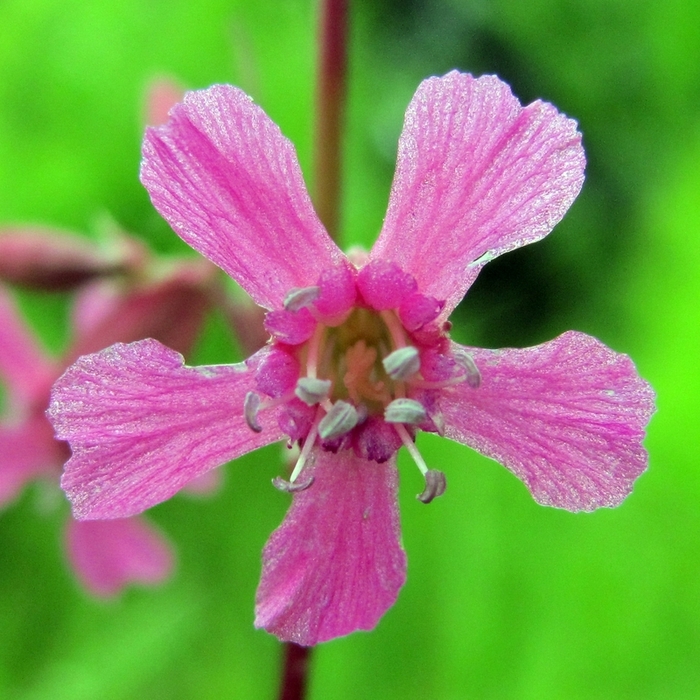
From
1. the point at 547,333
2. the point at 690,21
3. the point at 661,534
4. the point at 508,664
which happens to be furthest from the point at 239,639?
the point at 690,21

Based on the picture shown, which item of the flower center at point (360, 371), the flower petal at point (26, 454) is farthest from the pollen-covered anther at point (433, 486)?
the flower petal at point (26, 454)

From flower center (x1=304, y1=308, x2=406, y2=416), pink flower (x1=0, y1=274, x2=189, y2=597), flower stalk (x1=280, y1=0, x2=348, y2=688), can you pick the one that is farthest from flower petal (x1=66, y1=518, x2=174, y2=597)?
flower center (x1=304, y1=308, x2=406, y2=416)

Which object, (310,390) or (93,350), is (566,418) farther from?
(93,350)

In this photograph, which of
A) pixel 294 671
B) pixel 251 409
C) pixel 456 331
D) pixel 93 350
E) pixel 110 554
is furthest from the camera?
pixel 456 331

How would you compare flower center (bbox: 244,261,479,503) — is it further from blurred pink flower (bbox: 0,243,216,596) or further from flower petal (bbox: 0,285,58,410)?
flower petal (bbox: 0,285,58,410)

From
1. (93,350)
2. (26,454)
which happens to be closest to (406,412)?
(93,350)

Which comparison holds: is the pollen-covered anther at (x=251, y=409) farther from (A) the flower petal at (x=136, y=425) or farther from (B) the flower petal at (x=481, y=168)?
(B) the flower petal at (x=481, y=168)
